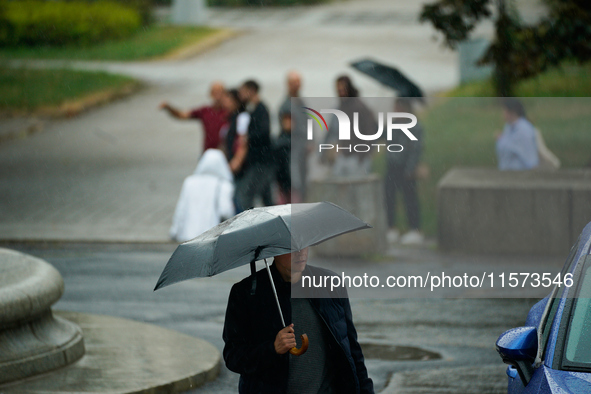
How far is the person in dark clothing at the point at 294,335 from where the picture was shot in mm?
4223

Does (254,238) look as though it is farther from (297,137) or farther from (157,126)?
(157,126)

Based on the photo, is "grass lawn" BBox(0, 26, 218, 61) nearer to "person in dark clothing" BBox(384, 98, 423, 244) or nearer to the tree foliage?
the tree foliage

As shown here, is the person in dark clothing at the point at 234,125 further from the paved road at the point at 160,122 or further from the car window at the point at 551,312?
the car window at the point at 551,312

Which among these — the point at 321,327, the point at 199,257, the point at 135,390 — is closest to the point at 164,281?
the point at 199,257

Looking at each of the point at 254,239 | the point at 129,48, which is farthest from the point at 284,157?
the point at 129,48

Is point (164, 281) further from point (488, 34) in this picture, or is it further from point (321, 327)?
point (488, 34)

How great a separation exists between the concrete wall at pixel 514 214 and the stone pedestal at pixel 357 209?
2.51ft

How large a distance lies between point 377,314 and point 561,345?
4978 millimetres

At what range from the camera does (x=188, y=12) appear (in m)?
37.5

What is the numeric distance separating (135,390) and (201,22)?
32662 mm

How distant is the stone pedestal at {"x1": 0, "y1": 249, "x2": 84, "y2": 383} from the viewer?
6.55 m

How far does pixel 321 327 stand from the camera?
4266 millimetres

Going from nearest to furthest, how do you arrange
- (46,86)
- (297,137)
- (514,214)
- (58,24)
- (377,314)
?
1. (377,314)
2. (514,214)
3. (297,137)
4. (46,86)
5. (58,24)

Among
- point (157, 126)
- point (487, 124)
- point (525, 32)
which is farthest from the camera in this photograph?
point (157, 126)
